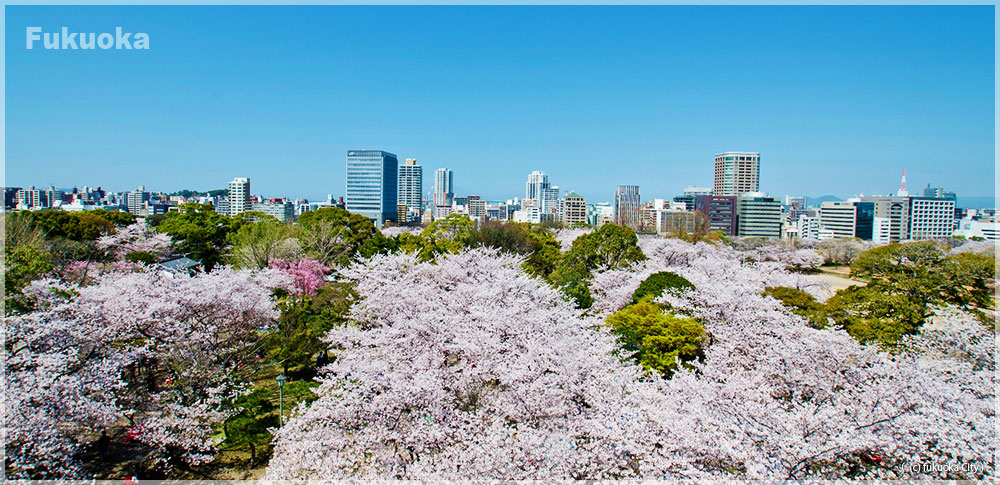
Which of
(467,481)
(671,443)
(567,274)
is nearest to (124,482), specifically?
(467,481)

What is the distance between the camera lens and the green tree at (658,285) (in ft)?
53.0

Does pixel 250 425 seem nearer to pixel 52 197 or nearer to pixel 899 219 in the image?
pixel 899 219

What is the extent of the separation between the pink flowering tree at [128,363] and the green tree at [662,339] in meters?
8.88

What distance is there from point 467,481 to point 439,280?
36.0 ft

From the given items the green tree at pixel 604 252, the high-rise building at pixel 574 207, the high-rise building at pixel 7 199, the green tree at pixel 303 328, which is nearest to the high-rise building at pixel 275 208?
the high-rise building at pixel 574 207

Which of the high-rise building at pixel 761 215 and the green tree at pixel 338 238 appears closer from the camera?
the green tree at pixel 338 238

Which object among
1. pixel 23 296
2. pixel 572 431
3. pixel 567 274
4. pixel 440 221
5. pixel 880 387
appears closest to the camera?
pixel 572 431

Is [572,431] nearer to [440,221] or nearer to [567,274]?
[567,274]

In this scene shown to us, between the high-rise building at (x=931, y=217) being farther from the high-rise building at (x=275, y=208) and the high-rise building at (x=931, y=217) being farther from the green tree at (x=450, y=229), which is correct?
the high-rise building at (x=275, y=208)

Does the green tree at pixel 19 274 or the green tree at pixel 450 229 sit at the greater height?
the green tree at pixel 450 229

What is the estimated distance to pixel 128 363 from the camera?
9695 millimetres

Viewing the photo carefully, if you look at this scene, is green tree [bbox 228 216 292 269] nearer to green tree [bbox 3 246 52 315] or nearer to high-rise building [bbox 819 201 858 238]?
green tree [bbox 3 246 52 315]

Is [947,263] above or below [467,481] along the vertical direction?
above

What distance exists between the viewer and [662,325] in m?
12.7
